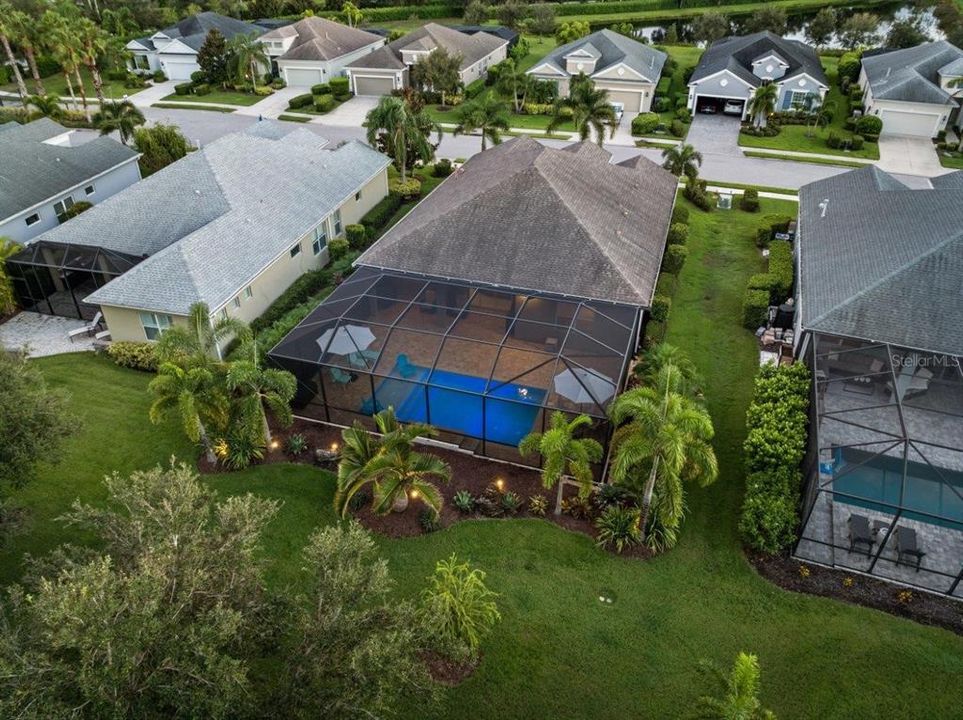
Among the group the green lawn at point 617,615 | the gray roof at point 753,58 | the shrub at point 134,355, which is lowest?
the green lawn at point 617,615

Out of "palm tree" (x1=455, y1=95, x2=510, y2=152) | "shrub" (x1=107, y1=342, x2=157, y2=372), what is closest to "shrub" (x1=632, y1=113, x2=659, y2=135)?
"palm tree" (x1=455, y1=95, x2=510, y2=152)

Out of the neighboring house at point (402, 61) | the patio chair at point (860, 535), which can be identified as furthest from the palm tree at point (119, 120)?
the patio chair at point (860, 535)

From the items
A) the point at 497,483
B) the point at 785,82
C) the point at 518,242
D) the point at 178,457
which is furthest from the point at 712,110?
the point at 178,457

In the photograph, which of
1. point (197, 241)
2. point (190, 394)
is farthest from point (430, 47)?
point (190, 394)

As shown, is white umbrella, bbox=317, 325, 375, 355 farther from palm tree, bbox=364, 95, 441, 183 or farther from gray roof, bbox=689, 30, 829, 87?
gray roof, bbox=689, 30, 829, 87

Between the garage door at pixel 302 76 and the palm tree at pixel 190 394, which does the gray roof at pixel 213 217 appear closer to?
the palm tree at pixel 190 394

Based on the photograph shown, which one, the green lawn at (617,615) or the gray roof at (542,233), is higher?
the gray roof at (542,233)

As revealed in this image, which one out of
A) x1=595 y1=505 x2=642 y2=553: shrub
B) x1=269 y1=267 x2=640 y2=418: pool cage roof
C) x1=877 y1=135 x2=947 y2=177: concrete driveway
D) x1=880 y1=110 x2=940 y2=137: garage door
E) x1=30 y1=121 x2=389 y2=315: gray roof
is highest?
x1=30 y1=121 x2=389 y2=315: gray roof
